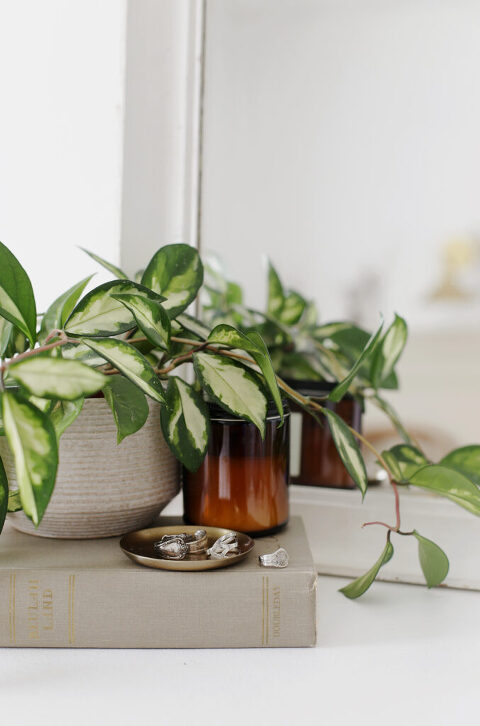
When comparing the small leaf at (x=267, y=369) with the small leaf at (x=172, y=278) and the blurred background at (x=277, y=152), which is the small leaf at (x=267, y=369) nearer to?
the small leaf at (x=172, y=278)

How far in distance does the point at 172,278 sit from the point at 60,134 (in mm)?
338

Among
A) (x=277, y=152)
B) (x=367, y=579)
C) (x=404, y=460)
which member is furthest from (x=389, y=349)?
(x=277, y=152)

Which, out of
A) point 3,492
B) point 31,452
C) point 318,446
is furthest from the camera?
point 318,446

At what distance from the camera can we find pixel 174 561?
0.51 metres

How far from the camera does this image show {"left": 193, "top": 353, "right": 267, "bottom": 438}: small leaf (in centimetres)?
53

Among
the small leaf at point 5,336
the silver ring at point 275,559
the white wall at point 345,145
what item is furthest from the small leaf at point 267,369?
the white wall at point 345,145

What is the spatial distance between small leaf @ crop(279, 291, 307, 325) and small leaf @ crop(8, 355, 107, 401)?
46 cm

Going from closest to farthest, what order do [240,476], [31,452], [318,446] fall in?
[31,452] < [240,476] < [318,446]

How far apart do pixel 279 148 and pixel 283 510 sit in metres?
0.47

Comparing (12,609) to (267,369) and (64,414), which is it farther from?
(267,369)

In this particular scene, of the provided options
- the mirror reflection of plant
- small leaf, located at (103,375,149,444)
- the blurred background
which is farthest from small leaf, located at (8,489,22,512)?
the blurred background

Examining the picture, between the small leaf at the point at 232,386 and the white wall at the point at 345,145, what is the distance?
320 millimetres

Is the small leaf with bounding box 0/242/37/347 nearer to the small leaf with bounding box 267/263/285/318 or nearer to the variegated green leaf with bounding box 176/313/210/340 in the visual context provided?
the variegated green leaf with bounding box 176/313/210/340

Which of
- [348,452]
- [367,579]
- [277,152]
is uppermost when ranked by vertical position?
[277,152]
